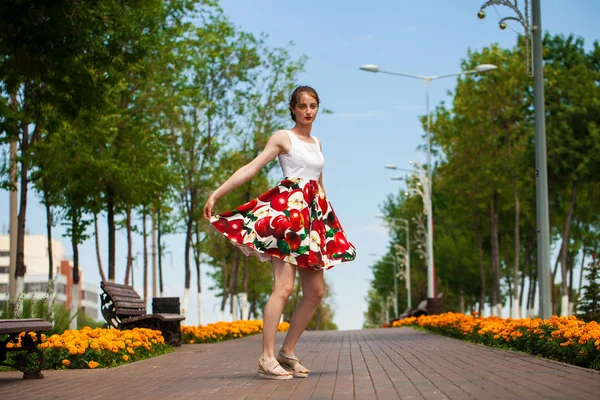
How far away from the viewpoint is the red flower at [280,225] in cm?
847

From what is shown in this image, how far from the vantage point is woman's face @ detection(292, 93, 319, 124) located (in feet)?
28.9

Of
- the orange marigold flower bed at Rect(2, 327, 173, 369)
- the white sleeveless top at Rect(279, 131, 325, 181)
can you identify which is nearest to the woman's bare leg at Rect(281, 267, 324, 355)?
the white sleeveless top at Rect(279, 131, 325, 181)

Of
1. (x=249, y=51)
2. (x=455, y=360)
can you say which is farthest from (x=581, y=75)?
(x=455, y=360)

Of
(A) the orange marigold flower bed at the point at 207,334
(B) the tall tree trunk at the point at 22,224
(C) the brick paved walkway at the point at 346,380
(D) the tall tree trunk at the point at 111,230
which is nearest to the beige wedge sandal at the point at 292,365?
(C) the brick paved walkway at the point at 346,380

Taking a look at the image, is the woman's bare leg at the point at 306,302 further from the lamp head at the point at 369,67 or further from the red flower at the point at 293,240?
the lamp head at the point at 369,67

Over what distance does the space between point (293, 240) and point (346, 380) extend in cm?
127

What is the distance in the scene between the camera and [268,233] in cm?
850

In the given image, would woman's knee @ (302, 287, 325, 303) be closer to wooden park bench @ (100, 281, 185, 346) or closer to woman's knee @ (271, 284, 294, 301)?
woman's knee @ (271, 284, 294, 301)

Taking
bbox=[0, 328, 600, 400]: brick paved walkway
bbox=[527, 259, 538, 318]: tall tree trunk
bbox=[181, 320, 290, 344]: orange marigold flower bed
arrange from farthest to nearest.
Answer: bbox=[527, 259, 538, 318]: tall tree trunk < bbox=[181, 320, 290, 344]: orange marigold flower bed < bbox=[0, 328, 600, 400]: brick paved walkway

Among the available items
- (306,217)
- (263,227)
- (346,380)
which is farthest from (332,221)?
(346,380)

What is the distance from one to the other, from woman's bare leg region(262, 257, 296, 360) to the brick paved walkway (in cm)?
38

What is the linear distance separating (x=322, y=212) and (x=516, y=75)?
3852 cm

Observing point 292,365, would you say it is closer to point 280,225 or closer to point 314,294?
point 314,294

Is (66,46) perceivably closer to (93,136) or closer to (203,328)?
(203,328)
